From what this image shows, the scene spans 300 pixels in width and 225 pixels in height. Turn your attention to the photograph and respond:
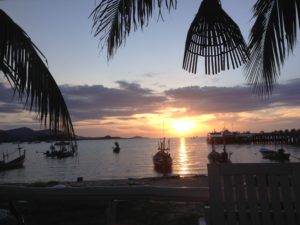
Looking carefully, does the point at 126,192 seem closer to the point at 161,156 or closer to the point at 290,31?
the point at 290,31

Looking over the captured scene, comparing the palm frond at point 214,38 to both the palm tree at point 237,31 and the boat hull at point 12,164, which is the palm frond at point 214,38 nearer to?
the palm tree at point 237,31

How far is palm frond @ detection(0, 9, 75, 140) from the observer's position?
3516mm

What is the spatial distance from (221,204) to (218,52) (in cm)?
130

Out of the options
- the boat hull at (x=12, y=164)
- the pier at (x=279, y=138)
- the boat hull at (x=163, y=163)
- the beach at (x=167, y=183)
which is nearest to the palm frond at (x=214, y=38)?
the beach at (x=167, y=183)

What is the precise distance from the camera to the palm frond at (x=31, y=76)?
3516mm

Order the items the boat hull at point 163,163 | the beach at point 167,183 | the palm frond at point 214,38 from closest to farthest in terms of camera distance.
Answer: the palm frond at point 214,38 → the beach at point 167,183 → the boat hull at point 163,163

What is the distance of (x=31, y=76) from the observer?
353 cm

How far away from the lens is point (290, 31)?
13.4ft

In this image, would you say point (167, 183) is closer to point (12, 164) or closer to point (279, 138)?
point (12, 164)

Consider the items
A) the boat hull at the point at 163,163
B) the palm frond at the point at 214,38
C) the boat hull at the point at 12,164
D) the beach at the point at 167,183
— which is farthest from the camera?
the boat hull at the point at 12,164

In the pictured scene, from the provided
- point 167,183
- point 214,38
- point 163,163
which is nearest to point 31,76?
point 214,38

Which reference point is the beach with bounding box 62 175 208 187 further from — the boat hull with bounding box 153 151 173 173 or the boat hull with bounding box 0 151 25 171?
the boat hull with bounding box 0 151 25 171

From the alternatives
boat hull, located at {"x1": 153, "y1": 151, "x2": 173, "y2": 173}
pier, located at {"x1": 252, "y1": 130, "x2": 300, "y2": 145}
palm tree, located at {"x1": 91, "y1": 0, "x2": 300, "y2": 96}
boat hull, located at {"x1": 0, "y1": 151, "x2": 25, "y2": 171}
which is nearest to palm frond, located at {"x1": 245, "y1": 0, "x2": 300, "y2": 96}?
palm tree, located at {"x1": 91, "y1": 0, "x2": 300, "y2": 96}

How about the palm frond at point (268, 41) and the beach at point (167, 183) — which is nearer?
the palm frond at point (268, 41)
